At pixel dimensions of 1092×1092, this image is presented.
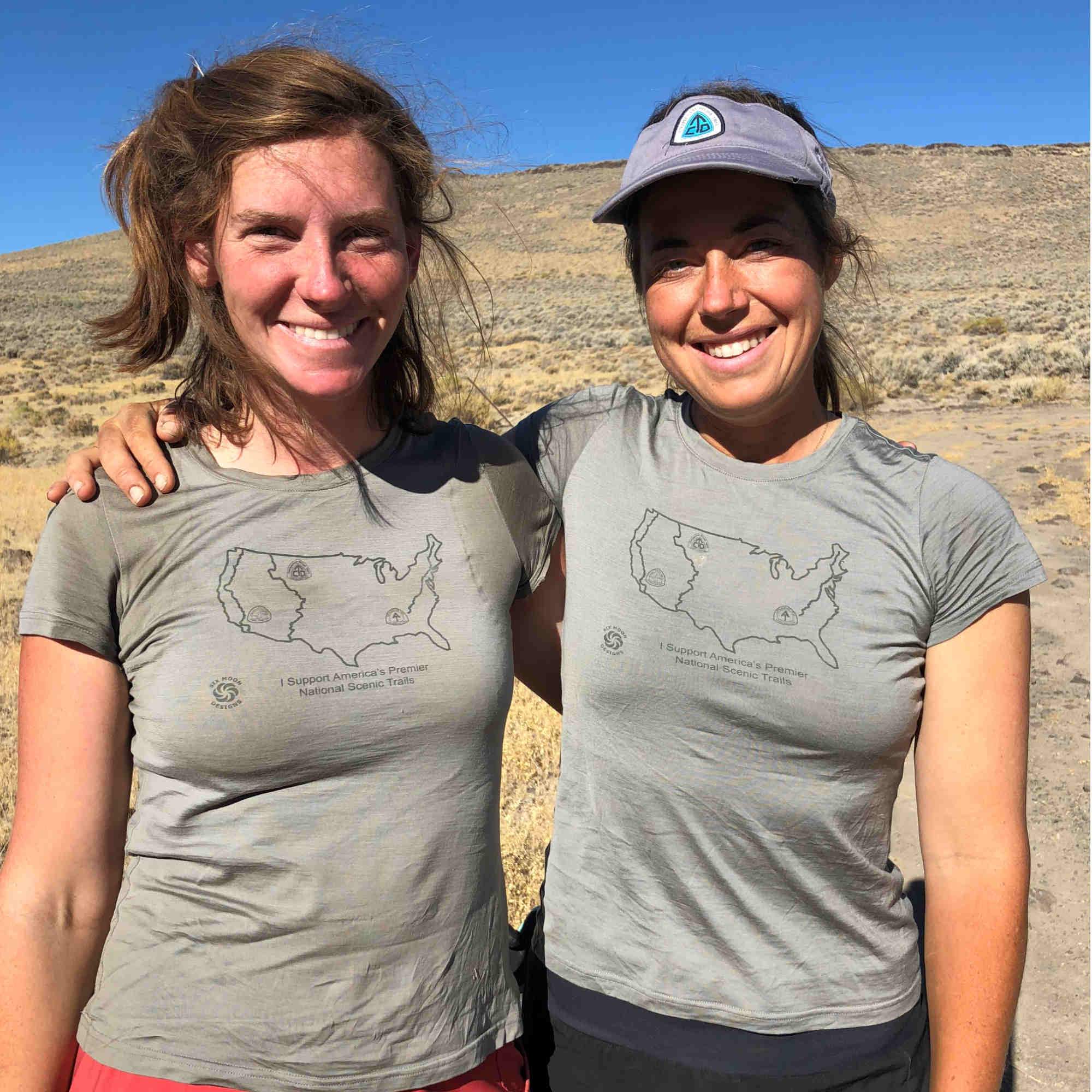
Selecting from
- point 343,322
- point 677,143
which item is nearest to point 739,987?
point 343,322

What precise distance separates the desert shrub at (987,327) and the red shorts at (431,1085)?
23973 millimetres

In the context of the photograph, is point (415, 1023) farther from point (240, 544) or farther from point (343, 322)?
point (343, 322)

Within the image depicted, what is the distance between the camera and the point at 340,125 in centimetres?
166

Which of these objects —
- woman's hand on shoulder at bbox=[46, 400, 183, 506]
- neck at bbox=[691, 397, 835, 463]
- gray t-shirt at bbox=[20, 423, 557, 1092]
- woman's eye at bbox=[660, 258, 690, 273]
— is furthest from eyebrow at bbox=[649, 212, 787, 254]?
woman's hand on shoulder at bbox=[46, 400, 183, 506]

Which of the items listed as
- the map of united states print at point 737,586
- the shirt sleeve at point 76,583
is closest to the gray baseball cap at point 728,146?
the map of united states print at point 737,586

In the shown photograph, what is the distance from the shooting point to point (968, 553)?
158 centimetres

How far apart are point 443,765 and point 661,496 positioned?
0.62 m

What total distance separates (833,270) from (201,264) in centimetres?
119

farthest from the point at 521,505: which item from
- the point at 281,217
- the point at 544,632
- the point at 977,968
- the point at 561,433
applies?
the point at 977,968

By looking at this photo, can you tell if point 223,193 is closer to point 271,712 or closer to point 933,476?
point 271,712

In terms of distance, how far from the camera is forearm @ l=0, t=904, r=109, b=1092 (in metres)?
1.54

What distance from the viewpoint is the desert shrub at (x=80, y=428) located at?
15906mm

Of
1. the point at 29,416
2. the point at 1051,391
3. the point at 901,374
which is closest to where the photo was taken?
the point at 1051,391

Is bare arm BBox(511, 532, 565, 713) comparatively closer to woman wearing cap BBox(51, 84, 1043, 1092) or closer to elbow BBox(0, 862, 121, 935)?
woman wearing cap BBox(51, 84, 1043, 1092)
